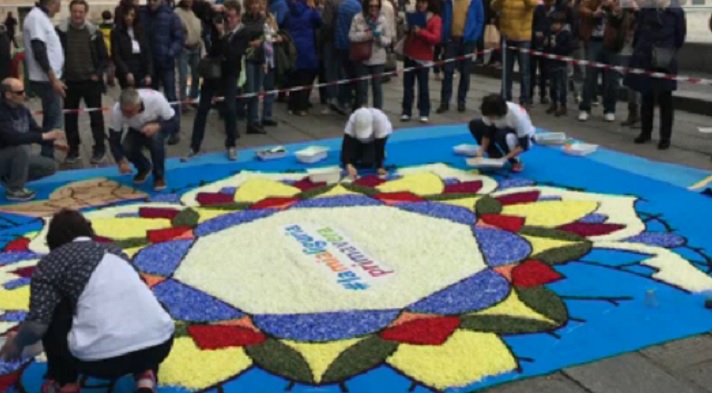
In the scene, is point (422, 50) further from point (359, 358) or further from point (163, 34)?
point (359, 358)

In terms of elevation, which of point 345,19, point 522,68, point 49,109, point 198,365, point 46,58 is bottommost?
point 198,365

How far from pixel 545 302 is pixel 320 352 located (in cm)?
135

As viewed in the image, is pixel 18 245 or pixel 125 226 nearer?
pixel 18 245

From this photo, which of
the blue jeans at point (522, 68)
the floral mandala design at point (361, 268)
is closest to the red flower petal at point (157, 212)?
the floral mandala design at point (361, 268)

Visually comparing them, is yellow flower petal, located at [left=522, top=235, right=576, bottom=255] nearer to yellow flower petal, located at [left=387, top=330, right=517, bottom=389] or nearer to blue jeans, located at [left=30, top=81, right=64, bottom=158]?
yellow flower petal, located at [left=387, top=330, right=517, bottom=389]

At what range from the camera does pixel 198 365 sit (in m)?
3.96

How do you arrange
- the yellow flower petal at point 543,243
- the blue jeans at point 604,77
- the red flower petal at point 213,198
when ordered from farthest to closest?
the blue jeans at point 604,77 < the red flower petal at point 213,198 < the yellow flower petal at point 543,243

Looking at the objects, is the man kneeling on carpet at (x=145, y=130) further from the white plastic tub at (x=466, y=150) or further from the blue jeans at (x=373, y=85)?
the blue jeans at (x=373, y=85)

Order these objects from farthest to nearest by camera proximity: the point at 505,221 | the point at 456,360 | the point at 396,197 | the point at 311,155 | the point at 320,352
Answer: the point at 311,155 < the point at 396,197 < the point at 505,221 < the point at 320,352 < the point at 456,360

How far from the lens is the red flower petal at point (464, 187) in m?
6.92

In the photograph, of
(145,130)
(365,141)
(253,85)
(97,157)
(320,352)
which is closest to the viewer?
(320,352)

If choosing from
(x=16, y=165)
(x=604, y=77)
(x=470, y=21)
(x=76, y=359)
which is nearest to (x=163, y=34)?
(x=16, y=165)

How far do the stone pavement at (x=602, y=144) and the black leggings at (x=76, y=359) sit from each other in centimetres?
154

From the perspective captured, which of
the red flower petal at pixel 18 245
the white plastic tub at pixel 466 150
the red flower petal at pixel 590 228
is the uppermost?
the white plastic tub at pixel 466 150
